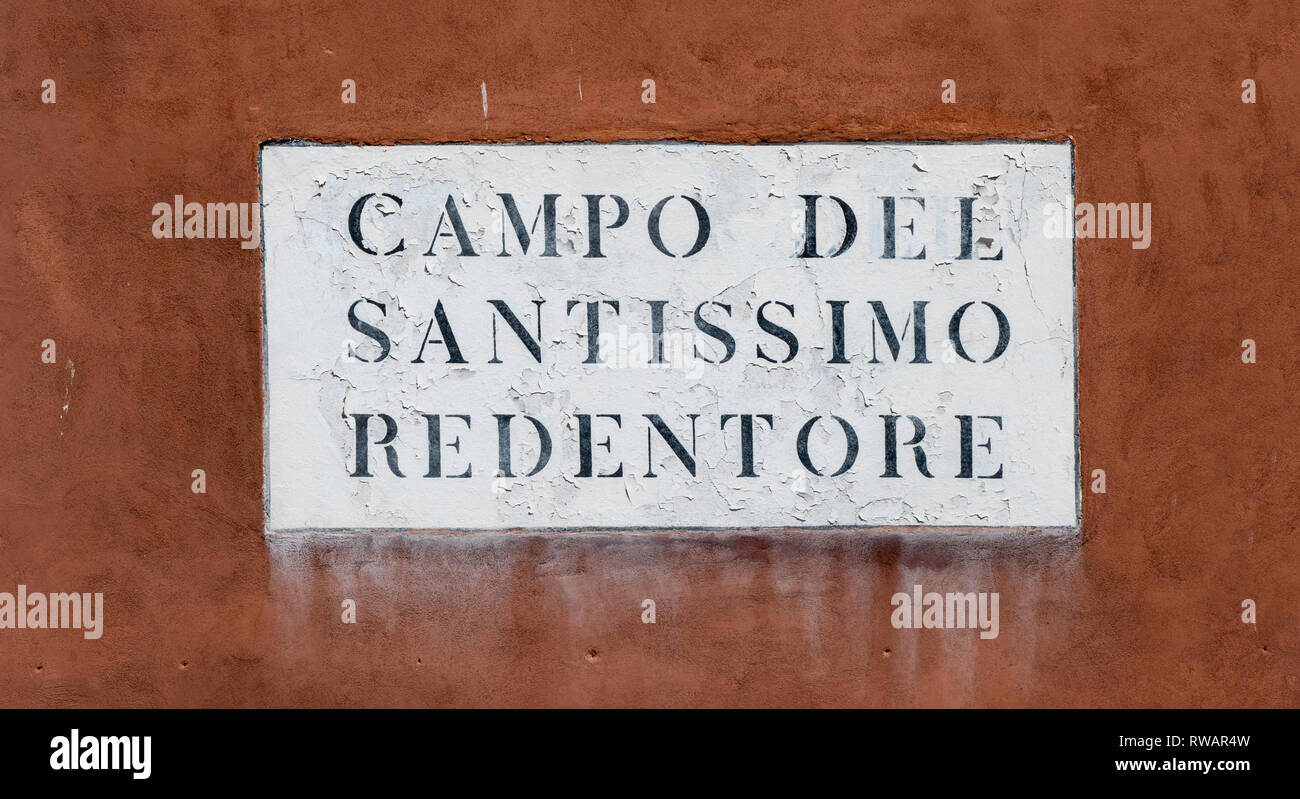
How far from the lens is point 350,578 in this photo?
3.57m

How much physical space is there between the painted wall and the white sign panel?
10 centimetres

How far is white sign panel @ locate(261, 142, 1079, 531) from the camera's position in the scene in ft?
11.6

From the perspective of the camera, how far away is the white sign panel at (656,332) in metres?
3.54

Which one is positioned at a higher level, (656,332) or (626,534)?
(656,332)

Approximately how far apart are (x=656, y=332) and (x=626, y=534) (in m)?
0.72

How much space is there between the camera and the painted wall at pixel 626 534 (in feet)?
11.6

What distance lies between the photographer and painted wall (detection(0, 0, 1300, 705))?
11.6 feet

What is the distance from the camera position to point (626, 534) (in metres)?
3.57

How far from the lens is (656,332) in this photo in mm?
3555

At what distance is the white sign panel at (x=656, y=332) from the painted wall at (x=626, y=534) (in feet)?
0.33
